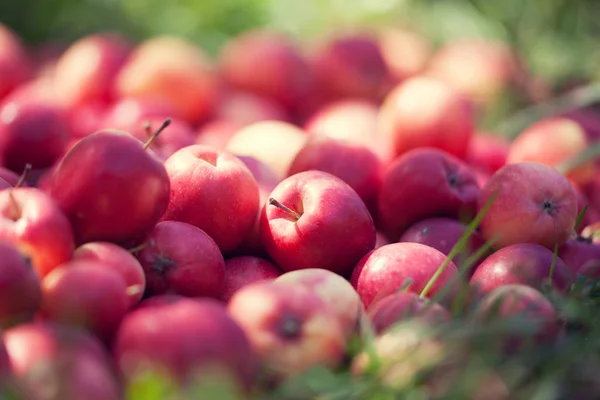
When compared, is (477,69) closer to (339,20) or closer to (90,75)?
(339,20)

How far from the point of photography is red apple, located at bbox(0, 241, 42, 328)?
41.5 inches

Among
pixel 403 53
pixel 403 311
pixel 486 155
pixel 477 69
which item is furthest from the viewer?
pixel 403 53

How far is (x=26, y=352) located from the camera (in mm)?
982

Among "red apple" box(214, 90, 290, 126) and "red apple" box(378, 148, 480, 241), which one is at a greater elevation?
"red apple" box(378, 148, 480, 241)

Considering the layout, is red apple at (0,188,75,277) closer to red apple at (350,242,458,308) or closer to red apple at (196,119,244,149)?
red apple at (350,242,458,308)

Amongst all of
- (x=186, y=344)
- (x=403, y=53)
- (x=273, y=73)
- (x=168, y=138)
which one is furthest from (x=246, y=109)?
(x=186, y=344)

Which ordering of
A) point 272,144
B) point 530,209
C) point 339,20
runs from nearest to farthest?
point 530,209, point 272,144, point 339,20

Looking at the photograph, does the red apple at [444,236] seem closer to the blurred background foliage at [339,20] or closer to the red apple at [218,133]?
the red apple at [218,133]

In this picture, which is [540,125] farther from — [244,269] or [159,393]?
[159,393]

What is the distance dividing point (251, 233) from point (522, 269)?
0.55 m

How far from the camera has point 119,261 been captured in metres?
1.21

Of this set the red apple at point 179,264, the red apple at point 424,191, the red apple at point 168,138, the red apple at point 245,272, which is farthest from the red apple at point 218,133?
the red apple at point 179,264

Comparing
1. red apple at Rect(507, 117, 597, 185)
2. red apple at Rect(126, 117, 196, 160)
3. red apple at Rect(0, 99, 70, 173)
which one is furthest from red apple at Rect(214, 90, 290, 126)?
red apple at Rect(507, 117, 597, 185)

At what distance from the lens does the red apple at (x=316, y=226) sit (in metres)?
1.43
